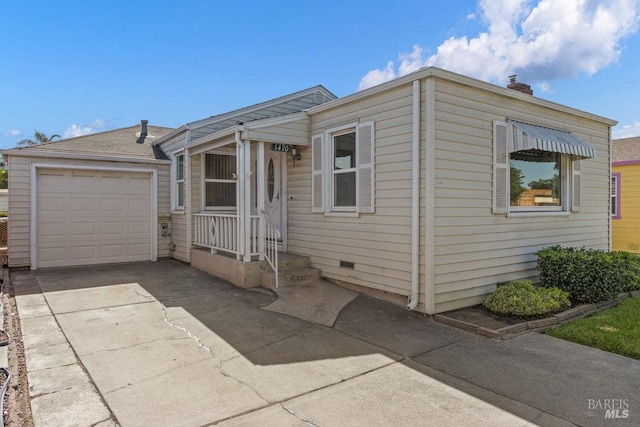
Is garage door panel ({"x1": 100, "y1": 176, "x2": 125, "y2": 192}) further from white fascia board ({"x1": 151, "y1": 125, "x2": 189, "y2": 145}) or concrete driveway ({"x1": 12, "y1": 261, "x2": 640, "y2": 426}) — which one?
concrete driveway ({"x1": 12, "y1": 261, "x2": 640, "y2": 426})

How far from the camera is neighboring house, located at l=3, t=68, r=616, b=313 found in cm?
534

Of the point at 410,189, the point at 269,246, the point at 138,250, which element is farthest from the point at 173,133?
the point at 410,189

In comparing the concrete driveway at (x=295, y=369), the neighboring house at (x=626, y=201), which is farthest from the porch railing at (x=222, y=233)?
the neighboring house at (x=626, y=201)

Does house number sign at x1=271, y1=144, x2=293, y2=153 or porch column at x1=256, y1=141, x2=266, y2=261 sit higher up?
house number sign at x1=271, y1=144, x2=293, y2=153

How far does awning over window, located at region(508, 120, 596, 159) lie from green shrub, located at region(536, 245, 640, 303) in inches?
68.7

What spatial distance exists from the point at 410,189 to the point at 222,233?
4086mm

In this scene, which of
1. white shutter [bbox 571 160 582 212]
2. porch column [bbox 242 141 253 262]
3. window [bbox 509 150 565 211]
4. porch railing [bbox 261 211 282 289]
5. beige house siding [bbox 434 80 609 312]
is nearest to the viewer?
beige house siding [bbox 434 80 609 312]

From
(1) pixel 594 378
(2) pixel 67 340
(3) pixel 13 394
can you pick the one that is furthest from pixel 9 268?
(1) pixel 594 378

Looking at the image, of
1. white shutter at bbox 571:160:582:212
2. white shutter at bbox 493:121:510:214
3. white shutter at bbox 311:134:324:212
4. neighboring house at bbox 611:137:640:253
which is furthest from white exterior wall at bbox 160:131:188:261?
neighboring house at bbox 611:137:640:253

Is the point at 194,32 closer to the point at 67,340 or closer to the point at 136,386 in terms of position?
the point at 67,340

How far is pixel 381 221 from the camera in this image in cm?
593

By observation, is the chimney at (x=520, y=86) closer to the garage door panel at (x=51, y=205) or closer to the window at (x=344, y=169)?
the window at (x=344, y=169)

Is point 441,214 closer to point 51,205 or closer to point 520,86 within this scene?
point 520,86

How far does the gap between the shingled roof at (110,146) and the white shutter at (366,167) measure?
6.38 meters
